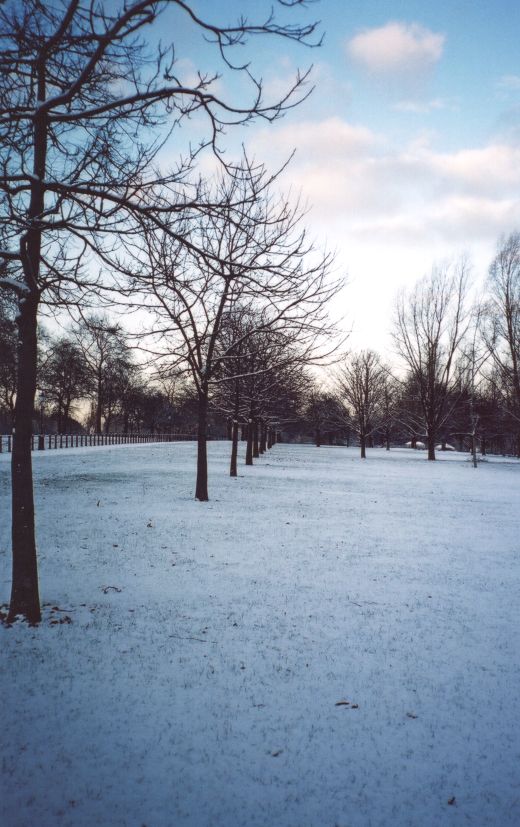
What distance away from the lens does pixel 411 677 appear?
14.0ft

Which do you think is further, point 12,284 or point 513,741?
point 12,284

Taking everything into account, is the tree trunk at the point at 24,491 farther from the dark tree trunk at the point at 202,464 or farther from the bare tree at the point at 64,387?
the bare tree at the point at 64,387

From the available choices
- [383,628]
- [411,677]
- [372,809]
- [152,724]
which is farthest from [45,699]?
[383,628]

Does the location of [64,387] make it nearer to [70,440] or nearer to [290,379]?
[70,440]

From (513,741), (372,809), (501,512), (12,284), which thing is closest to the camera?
(372,809)

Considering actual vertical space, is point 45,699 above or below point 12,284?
below

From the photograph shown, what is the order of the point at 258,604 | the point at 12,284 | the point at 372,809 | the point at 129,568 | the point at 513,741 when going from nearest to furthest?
the point at 372,809 → the point at 513,741 → the point at 12,284 → the point at 258,604 → the point at 129,568

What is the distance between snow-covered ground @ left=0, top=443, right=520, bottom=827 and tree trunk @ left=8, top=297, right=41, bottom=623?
0.31 meters

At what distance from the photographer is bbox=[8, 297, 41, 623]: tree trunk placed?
506 centimetres

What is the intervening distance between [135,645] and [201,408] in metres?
9.29

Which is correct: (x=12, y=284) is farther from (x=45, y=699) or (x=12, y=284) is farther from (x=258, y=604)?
(x=258, y=604)

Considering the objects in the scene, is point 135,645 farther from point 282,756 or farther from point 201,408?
point 201,408

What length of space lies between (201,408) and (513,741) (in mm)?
11183

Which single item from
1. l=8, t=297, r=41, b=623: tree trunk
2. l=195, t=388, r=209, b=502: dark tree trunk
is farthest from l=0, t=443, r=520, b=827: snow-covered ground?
l=195, t=388, r=209, b=502: dark tree trunk
